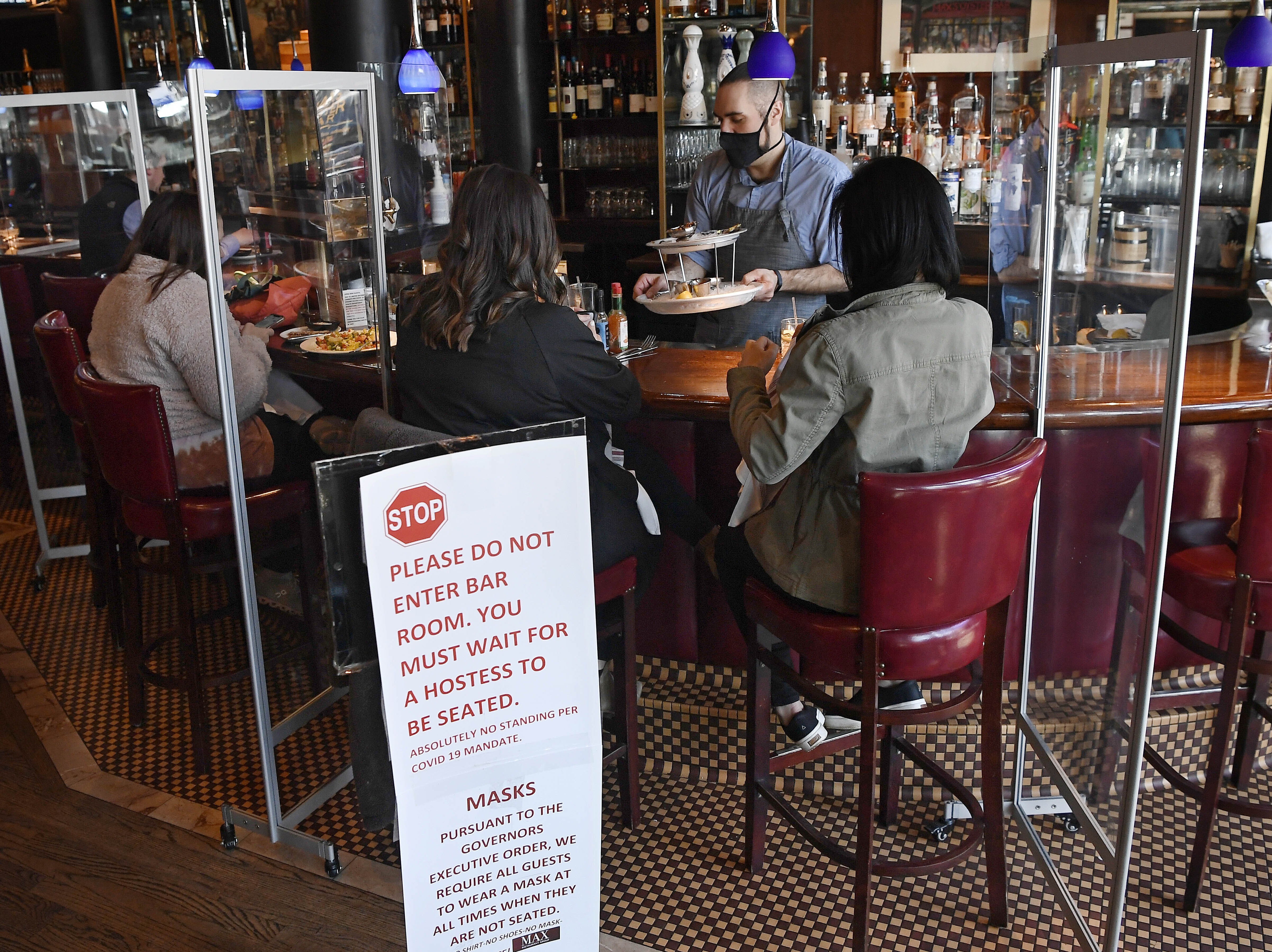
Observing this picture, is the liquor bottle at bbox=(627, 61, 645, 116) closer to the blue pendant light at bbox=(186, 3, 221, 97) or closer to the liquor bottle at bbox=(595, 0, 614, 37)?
the liquor bottle at bbox=(595, 0, 614, 37)

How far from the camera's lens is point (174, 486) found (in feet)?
9.39

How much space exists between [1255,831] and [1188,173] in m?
1.82

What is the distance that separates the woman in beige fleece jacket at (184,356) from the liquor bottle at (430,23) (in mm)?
3990

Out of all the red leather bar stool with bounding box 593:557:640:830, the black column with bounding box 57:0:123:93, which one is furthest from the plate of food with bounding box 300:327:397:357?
the black column with bounding box 57:0:123:93

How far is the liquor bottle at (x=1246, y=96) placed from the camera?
4.91 meters

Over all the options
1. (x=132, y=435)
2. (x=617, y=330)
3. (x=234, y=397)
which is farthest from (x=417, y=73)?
(x=234, y=397)

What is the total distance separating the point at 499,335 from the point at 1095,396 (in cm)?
133

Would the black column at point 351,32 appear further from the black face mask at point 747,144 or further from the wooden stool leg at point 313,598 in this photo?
the wooden stool leg at point 313,598

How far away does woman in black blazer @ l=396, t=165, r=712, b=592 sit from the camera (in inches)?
89.4

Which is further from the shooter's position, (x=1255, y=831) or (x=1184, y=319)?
(x=1255, y=831)

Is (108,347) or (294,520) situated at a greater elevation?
(108,347)

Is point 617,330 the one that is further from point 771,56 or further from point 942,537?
point 942,537

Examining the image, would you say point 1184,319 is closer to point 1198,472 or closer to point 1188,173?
point 1188,173

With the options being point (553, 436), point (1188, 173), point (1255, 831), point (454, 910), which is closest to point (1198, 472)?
point (1255, 831)
